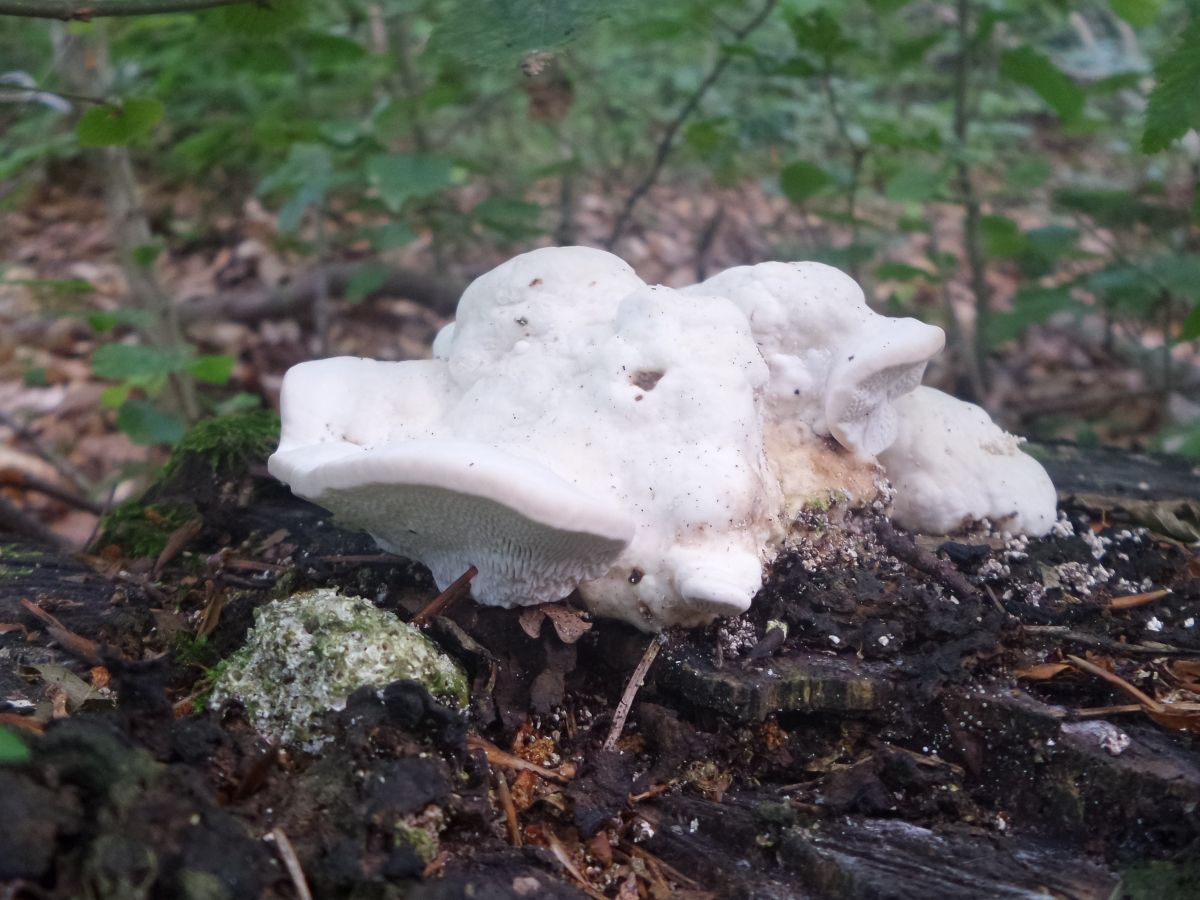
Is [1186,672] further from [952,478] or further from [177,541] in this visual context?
[177,541]

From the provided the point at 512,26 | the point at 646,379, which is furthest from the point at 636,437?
the point at 512,26

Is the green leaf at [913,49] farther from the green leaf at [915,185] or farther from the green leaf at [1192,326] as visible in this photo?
the green leaf at [1192,326]

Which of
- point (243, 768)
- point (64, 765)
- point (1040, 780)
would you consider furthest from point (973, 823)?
point (64, 765)

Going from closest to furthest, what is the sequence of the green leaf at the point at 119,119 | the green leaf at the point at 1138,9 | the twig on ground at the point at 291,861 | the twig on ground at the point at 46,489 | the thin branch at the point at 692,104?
the twig on ground at the point at 291,861, the green leaf at the point at 119,119, the twig on ground at the point at 46,489, the green leaf at the point at 1138,9, the thin branch at the point at 692,104

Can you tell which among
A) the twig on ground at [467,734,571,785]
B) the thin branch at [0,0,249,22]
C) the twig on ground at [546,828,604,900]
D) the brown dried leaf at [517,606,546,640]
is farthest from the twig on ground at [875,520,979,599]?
the thin branch at [0,0,249,22]

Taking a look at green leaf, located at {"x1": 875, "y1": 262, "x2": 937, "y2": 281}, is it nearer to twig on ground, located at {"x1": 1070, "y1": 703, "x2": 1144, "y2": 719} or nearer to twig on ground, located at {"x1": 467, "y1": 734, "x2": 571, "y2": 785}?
twig on ground, located at {"x1": 1070, "y1": 703, "x2": 1144, "y2": 719}

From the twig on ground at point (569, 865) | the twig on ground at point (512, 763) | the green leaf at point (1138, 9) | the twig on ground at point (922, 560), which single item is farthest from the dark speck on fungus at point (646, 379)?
the green leaf at point (1138, 9)

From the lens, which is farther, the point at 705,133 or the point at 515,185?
the point at 515,185
